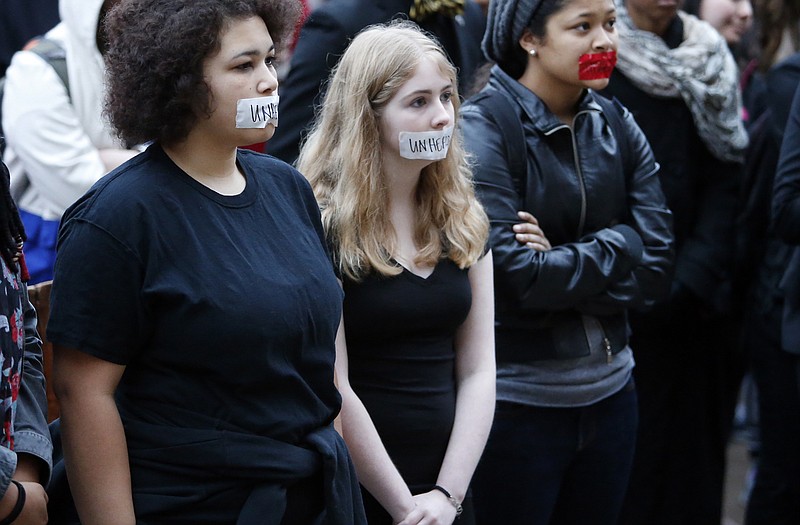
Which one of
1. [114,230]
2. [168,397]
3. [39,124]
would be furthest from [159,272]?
[39,124]

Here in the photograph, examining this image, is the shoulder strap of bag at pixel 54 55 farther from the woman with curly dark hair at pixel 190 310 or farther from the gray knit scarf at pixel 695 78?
the gray knit scarf at pixel 695 78

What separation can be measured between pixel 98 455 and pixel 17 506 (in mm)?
152

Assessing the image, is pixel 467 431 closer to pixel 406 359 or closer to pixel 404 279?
pixel 406 359

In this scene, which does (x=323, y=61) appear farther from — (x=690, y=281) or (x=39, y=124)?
(x=690, y=281)

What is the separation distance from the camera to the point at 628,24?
3924mm

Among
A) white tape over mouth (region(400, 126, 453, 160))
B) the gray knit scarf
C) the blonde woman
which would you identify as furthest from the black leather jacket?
the gray knit scarf

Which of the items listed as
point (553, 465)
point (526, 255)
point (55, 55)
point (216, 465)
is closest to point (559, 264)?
point (526, 255)

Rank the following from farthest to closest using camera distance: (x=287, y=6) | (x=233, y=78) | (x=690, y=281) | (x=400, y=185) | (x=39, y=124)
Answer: (x=690, y=281) < (x=39, y=124) < (x=400, y=185) < (x=287, y=6) < (x=233, y=78)

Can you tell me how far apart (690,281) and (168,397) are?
241 centimetres

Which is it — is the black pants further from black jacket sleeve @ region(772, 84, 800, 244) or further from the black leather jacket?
the black leather jacket

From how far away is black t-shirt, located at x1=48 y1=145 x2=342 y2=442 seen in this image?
1.89m

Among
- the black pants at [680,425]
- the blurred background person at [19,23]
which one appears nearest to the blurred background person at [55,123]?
the blurred background person at [19,23]

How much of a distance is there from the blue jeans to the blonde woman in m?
0.32

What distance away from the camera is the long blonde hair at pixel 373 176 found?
2492 millimetres
